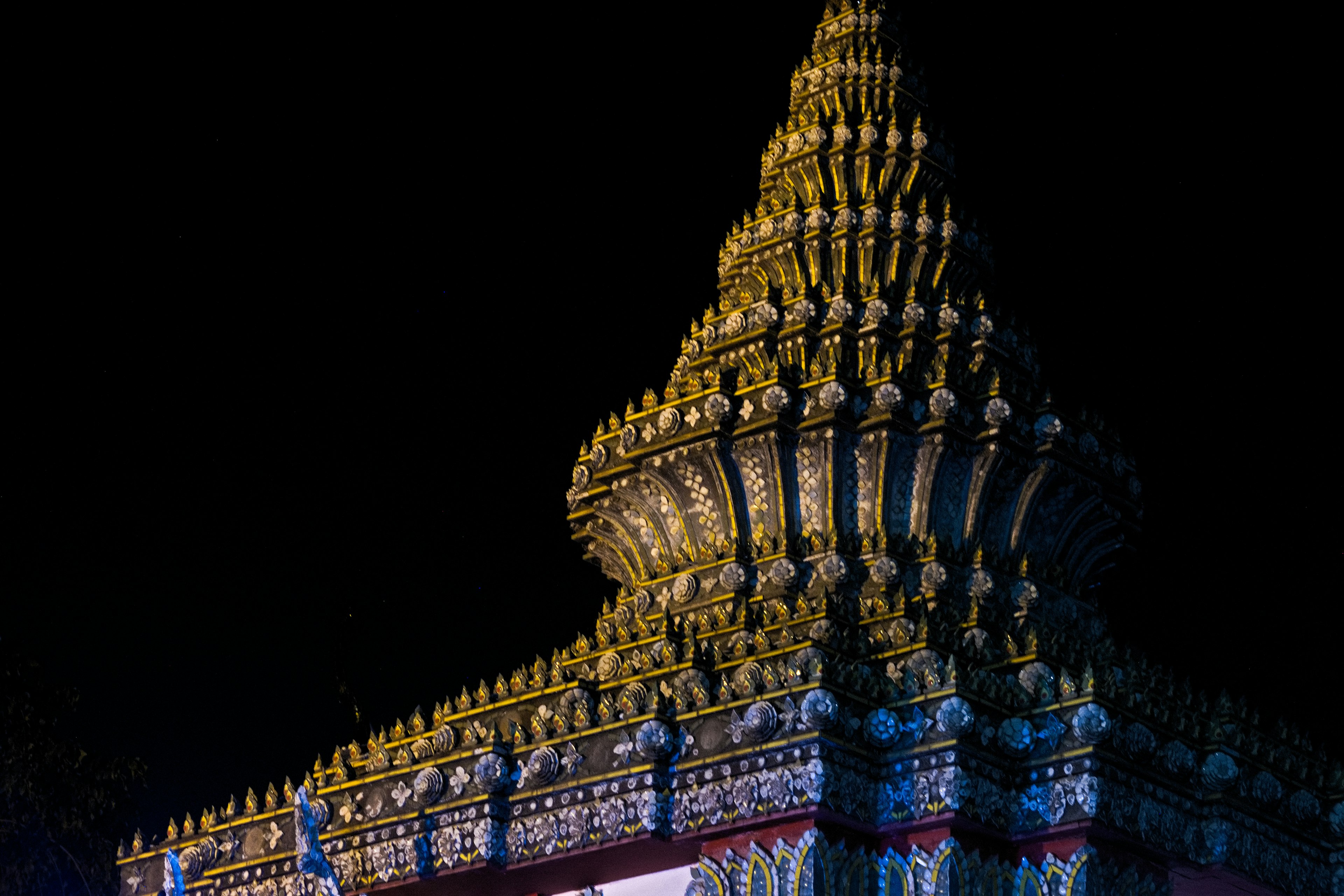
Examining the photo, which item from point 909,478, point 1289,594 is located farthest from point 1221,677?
point 909,478

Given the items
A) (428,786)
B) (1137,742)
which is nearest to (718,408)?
(428,786)

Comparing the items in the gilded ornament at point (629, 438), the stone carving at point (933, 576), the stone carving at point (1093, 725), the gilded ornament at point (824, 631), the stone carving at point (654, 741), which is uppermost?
the gilded ornament at point (629, 438)

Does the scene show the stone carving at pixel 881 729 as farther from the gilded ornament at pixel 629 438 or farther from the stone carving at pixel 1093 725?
the gilded ornament at pixel 629 438

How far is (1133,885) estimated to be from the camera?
13656 mm

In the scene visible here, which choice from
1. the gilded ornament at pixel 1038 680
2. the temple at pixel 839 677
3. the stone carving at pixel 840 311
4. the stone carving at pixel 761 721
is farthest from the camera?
the stone carving at pixel 840 311

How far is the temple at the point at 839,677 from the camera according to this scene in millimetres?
13289

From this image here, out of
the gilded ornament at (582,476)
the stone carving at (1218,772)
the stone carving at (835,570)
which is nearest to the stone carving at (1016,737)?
the stone carving at (1218,772)

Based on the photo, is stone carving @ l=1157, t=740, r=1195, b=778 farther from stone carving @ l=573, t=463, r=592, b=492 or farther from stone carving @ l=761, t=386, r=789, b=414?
stone carving @ l=573, t=463, r=592, b=492

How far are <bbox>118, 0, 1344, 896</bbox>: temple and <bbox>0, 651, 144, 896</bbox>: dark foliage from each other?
9.49 m

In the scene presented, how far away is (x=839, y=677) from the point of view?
13.3m

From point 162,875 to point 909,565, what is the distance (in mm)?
6546

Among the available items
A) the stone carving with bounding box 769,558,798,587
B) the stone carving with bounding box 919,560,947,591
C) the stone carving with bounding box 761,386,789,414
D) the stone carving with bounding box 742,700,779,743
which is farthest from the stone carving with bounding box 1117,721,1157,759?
the stone carving with bounding box 761,386,789,414

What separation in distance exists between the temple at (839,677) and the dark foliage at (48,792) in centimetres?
949

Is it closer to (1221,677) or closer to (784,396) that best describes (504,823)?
(784,396)
